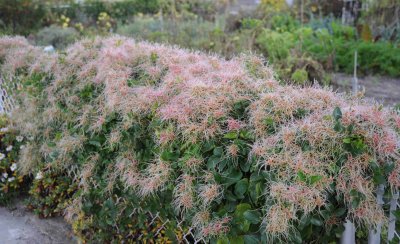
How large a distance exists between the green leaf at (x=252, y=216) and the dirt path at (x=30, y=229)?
70.7 inches

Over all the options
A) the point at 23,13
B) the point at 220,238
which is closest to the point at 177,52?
the point at 220,238

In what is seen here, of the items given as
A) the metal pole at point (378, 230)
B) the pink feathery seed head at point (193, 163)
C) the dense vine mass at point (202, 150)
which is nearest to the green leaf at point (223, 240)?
the dense vine mass at point (202, 150)

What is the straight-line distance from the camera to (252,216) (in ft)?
5.95

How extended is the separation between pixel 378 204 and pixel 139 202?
1302 millimetres

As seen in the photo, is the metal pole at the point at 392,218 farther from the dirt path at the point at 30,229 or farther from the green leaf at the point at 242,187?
the dirt path at the point at 30,229

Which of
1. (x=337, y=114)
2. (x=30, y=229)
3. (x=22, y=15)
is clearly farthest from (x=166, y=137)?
(x=22, y=15)

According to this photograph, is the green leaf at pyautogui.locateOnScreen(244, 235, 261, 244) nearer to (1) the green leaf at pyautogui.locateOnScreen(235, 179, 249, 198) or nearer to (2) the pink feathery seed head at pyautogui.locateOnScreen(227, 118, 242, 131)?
(1) the green leaf at pyautogui.locateOnScreen(235, 179, 249, 198)

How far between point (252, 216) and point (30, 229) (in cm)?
222

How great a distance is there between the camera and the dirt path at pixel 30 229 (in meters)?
3.22

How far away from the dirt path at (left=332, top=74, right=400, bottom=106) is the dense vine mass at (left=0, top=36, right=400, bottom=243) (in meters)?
3.40

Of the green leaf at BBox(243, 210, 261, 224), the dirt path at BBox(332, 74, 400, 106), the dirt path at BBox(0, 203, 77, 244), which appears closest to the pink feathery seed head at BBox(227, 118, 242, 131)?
the green leaf at BBox(243, 210, 261, 224)

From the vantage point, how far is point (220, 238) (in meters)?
1.93

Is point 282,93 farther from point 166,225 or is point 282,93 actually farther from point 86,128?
point 86,128

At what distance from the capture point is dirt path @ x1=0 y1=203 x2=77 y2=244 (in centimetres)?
322
